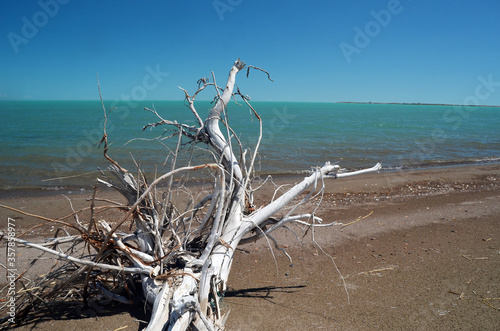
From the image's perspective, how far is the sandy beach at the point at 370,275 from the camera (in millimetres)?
3301

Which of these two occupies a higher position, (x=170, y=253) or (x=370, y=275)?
(x=170, y=253)

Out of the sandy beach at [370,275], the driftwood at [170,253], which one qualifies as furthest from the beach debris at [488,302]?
the driftwood at [170,253]

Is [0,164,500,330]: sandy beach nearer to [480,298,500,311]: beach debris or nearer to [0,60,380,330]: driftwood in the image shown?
[480,298,500,311]: beach debris

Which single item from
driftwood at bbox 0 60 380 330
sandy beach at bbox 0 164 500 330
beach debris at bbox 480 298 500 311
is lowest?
sandy beach at bbox 0 164 500 330

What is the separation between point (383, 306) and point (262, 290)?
1.37 metres

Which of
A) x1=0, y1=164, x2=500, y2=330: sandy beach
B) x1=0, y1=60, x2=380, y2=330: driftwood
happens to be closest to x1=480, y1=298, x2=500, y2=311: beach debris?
x1=0, y1=164, x2=500, y2=330: sandy beach

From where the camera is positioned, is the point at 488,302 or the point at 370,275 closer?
the point at 488,302

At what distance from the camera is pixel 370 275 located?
434 cm

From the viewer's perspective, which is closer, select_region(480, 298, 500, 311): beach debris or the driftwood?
the driftwood

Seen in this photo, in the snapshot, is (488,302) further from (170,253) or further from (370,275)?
(170,253)

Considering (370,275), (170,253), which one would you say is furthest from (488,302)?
(170,253)

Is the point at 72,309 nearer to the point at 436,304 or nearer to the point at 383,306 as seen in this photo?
the point at 383,306

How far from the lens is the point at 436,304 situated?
361 centimetres

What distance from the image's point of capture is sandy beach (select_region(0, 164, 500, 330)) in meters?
3.30
